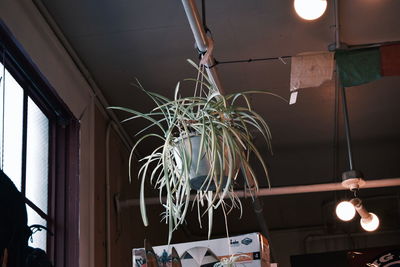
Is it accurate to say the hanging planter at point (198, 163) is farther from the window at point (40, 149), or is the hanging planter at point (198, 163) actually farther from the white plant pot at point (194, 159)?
the window at point (40, 149)

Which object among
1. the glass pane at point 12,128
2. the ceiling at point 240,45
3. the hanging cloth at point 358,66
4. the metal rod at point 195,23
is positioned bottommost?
the glass pane at point 12,128

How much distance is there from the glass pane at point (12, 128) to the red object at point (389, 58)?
2.28m

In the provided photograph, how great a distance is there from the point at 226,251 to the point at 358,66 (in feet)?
7.08

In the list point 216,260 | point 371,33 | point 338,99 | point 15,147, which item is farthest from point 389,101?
point 216,260

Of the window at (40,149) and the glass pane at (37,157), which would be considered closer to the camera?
the window at (40,149)

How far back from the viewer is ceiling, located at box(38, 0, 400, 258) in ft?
15.0

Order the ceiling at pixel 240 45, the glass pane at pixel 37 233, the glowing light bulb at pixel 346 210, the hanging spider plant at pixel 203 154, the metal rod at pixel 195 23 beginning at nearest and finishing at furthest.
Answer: the hanging spider plant at pixel 203 154
the metal rod at pixel 195 23
the glass pane at pixel 37 233
the ceiling at pixel 240 45
the glowing light bulb at pixel 346 210

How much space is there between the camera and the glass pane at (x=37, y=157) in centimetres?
423

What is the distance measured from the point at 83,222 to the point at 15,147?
44.8 inches

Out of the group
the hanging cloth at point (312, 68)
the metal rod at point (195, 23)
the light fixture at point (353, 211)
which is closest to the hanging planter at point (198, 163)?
the metal rod at point (195, 23)

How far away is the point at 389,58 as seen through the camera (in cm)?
442

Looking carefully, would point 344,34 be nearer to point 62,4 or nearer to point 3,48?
point 62,4

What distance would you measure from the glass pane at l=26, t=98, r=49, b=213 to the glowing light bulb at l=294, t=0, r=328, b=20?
176 centimetres

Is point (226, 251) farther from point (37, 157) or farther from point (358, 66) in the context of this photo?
point (358, 66)
